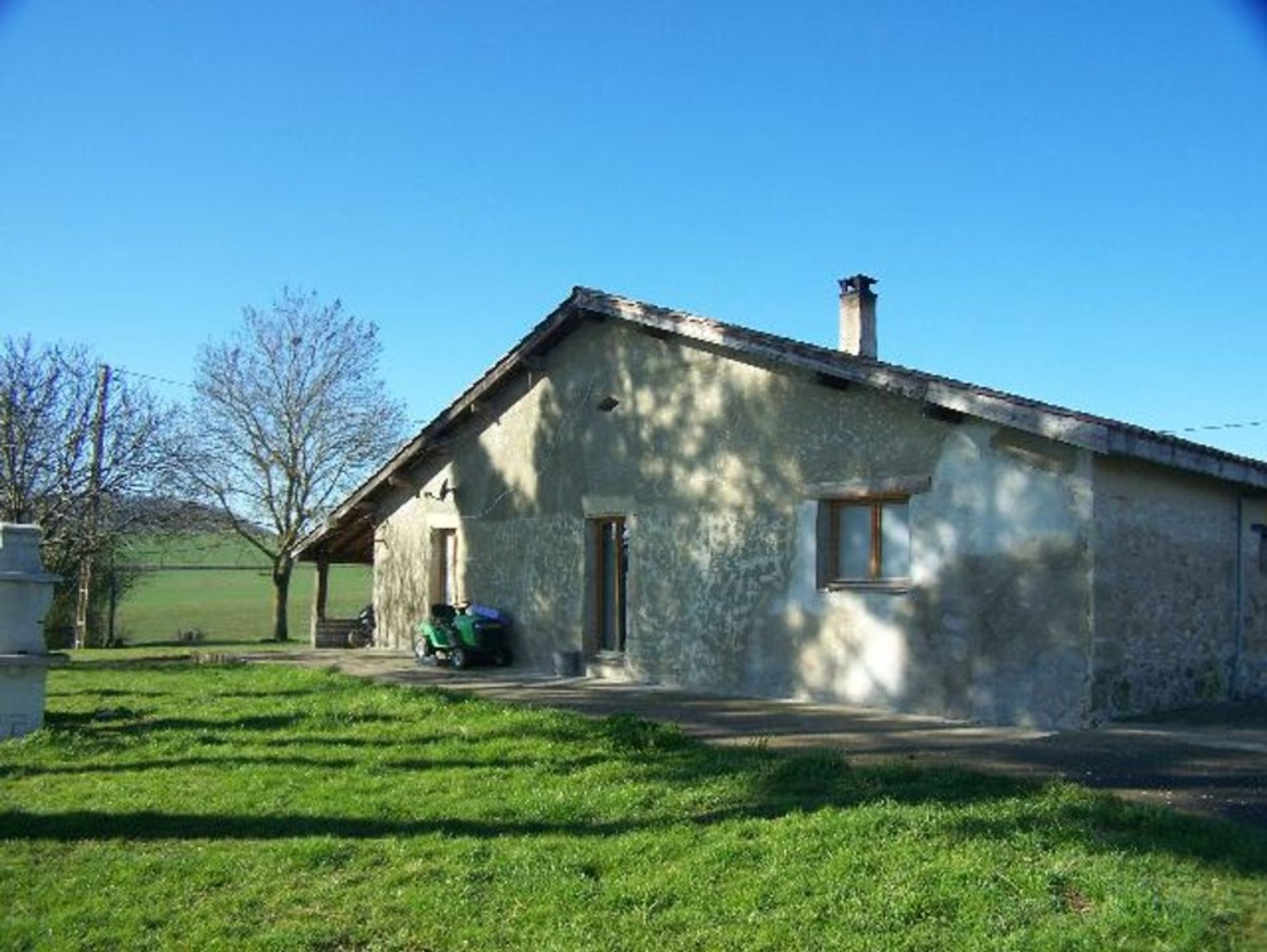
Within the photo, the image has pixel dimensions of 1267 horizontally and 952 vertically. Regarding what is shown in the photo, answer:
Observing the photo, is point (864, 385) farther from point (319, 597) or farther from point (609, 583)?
point (319, 597)

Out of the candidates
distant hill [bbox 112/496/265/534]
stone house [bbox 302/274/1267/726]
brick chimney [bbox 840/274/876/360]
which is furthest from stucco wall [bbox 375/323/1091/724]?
distant hill [bbox 112/496/265/534]

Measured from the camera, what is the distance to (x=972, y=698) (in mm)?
10305

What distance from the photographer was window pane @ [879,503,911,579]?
11.1 m

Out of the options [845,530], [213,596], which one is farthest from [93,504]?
[213,596]

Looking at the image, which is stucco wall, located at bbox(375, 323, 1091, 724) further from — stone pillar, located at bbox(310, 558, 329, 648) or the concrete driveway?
stone pillar, located at bbox(310, 558, 329, 648)

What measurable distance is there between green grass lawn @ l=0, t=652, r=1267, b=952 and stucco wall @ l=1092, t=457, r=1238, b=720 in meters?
3.34

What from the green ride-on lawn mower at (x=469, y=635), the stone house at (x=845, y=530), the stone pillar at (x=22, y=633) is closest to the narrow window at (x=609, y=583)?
the stone house at (x=845, y=530)

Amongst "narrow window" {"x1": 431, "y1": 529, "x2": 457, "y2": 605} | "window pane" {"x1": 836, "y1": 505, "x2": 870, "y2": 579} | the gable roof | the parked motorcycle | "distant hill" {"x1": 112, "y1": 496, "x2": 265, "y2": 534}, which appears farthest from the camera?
"distant hill" {"x1": 112, "y1": 496, "x2": 265, "y2": 534}

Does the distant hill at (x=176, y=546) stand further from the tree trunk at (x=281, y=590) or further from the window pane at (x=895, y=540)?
the window pane at (x=895, y=540)

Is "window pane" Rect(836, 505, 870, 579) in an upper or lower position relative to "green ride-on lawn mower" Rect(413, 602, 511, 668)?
upper

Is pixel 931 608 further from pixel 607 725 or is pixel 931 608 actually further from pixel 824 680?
pixel 607 725

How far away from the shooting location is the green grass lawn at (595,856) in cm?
496

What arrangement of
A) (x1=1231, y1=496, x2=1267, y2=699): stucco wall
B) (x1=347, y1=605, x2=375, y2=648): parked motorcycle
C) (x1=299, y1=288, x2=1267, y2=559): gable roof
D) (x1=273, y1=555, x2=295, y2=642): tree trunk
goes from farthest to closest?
(x1=273, y1=555, x2=295, y2=642): tree trunk
(x1=347, y1=605, x2=375, y2=648): parked motorcycle
(x1=1231, y1=496, x2=1267, y2=699): stucco wall
(x1=299, y1=288, x2=1267, y2=559): gable roof

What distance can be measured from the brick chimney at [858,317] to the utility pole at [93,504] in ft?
48.6
